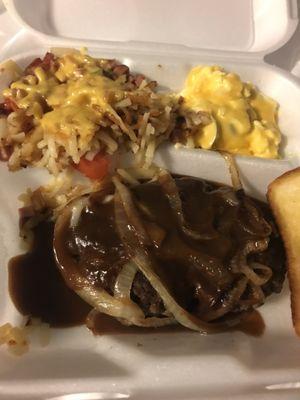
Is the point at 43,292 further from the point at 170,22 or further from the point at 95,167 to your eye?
the point at 170,22

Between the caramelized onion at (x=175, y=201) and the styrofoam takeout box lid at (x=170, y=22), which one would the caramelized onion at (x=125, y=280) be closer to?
the caramelized onion at (x=175, y=201)

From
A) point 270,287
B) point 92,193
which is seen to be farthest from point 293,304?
point 92,193

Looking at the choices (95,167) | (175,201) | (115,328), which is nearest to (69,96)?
(95,167)

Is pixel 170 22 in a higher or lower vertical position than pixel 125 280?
higher

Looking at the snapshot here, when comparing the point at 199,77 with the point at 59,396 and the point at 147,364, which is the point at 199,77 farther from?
the point at 59,396

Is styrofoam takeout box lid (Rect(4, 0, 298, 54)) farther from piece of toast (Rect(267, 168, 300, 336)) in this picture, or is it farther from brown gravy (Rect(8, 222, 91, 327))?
brown gravy (Rect(8, 222, 91, 327))

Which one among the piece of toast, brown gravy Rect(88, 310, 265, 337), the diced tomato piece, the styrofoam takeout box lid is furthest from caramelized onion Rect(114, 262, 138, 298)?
the styrofoam takeout box lid
